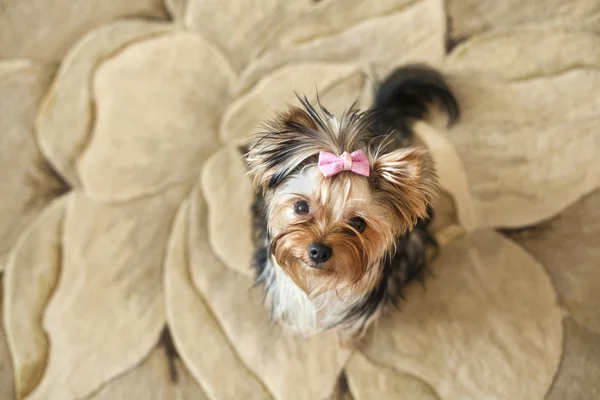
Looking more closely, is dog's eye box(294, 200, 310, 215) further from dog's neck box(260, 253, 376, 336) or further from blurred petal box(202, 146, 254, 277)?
blurred petal box(202, 146, 254, 277)

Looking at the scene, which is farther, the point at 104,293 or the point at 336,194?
the point at 104,293

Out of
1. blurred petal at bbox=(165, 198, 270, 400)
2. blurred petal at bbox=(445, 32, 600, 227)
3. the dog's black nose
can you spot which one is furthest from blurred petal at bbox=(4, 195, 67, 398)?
blurred petal at bbox=(445, 32, 600, 227)

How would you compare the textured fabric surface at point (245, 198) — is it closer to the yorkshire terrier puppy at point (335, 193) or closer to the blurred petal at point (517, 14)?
the blurred petal at point (517, 14)

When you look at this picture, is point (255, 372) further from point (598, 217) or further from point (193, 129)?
point (598, 217)

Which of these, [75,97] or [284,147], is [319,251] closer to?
[284,147]

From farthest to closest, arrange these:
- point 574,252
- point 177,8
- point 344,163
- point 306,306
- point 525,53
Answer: point 177,8 < point 525,53 < point 574,252 < point 306,306 < point 344,163

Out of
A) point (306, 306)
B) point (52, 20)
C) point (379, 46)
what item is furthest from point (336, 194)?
point (52, 20)

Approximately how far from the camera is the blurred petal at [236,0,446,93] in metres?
1.70

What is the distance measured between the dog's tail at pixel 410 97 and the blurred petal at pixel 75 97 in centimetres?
78

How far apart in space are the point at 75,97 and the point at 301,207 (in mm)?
1027

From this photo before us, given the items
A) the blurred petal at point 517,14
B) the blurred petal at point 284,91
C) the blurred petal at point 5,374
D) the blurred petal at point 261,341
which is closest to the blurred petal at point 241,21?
the blurred petal at point 284,91

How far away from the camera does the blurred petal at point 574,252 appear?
1512mm

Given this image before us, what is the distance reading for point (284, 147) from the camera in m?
1.09

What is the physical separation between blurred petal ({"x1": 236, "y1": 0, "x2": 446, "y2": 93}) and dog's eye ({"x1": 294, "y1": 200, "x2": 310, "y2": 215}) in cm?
73
